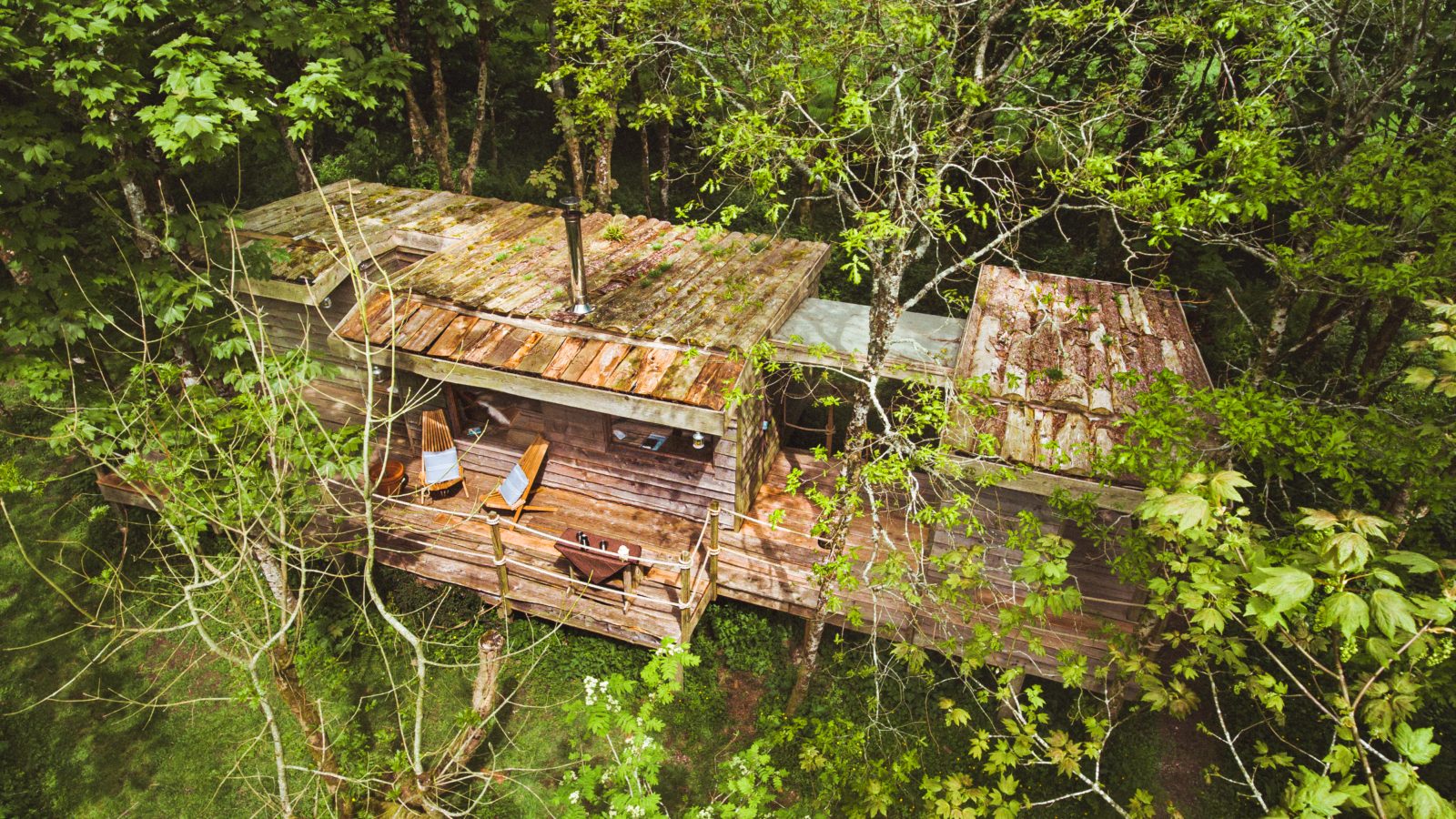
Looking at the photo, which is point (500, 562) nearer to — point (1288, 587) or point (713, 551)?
point (713, 551)

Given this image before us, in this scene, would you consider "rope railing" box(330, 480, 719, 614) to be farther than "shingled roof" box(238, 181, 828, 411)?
No

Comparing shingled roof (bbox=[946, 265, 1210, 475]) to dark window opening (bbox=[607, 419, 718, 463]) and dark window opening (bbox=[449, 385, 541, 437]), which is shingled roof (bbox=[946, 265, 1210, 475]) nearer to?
dark window opening (bbox=[607, 419, 718, 463])

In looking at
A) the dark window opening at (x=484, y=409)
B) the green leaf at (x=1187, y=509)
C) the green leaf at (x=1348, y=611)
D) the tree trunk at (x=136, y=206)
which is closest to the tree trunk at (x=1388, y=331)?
the green leaf at (x=1187, y=509)

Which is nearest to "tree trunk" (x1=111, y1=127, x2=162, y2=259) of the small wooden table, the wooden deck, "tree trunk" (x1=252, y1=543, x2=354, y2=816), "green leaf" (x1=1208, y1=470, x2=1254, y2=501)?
"tree trunk" (x1=252, y1=543, x2=354, y2=816)

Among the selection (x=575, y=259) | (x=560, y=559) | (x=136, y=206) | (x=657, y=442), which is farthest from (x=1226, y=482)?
(x=136, y=206)

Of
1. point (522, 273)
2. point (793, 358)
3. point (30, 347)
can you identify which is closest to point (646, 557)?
A: point (793, 358)
